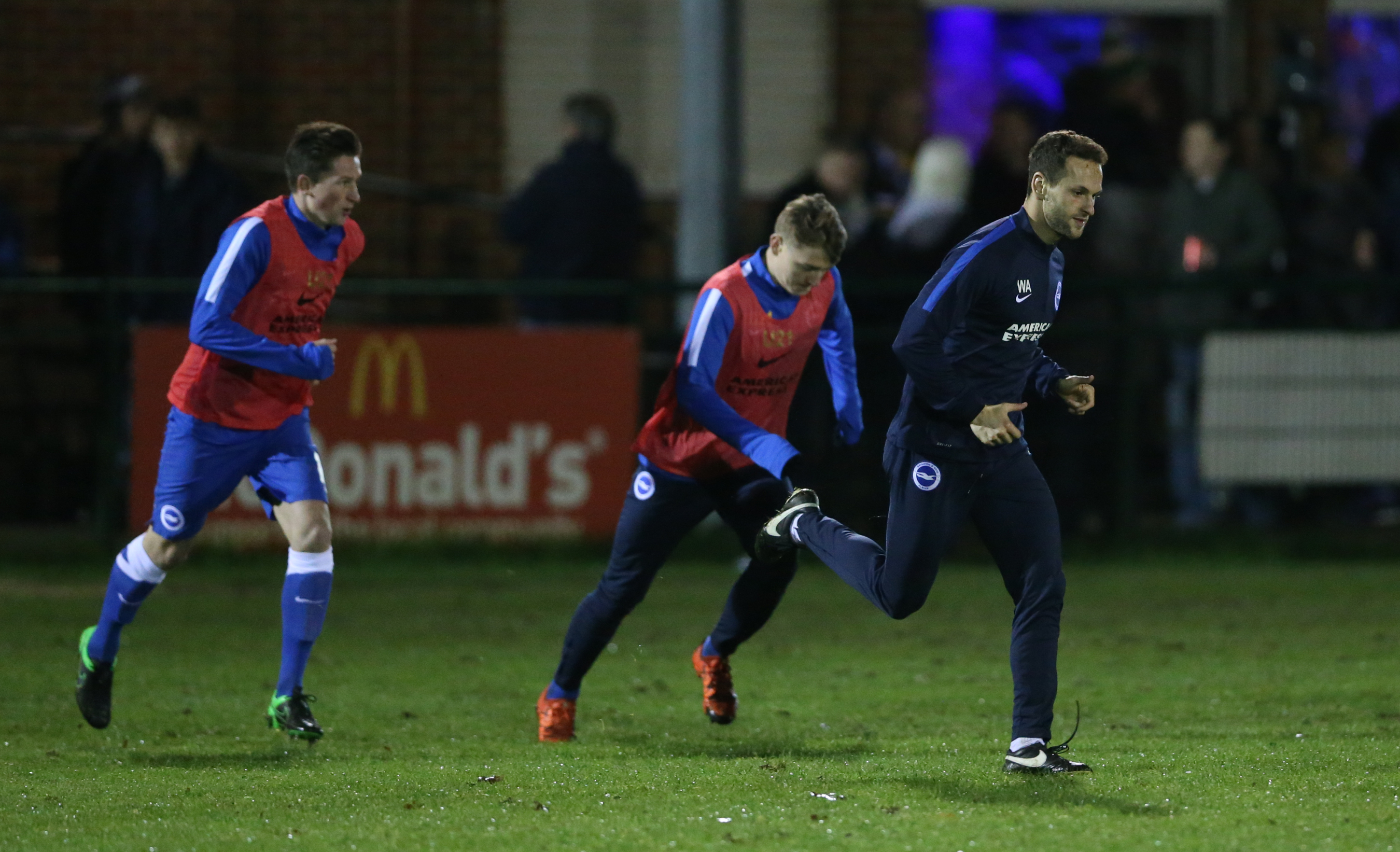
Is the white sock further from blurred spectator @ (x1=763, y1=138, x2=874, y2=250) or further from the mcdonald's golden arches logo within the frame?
blurred spectator @ (x1=763, y1=138, x2=874, y2=250)

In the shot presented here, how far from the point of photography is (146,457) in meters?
12.3

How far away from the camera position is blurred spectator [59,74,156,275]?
13109mm

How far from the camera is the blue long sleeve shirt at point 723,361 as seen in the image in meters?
7.25

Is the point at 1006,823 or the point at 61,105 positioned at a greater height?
the point at 61,105

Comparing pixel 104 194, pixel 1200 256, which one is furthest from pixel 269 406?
pixel 1200 256

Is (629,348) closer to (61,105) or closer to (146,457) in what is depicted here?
(146,457)

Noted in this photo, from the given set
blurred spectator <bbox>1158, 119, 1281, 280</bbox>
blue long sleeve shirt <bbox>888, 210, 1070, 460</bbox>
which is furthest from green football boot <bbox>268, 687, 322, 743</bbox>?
blurred spectator <bbox>1158, 119, 1281, 280</bbox>

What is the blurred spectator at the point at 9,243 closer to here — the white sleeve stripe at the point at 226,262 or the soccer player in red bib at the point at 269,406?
the soccer player in red bib at the point at 269,406

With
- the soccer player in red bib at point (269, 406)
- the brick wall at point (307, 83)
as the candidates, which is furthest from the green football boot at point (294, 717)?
the brick wall at point (307, 83)

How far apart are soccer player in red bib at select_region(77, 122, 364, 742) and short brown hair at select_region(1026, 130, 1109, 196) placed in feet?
8.18

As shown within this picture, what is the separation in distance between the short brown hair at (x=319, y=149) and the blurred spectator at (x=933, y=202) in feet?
19.9

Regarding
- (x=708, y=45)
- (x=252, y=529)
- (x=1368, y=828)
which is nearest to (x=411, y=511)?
(x=252, y=529)

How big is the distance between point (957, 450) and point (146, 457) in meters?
7.03

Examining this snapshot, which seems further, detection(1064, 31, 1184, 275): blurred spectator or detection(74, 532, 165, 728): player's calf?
detection(1064, 31, 1184, 275): blurred spectator
